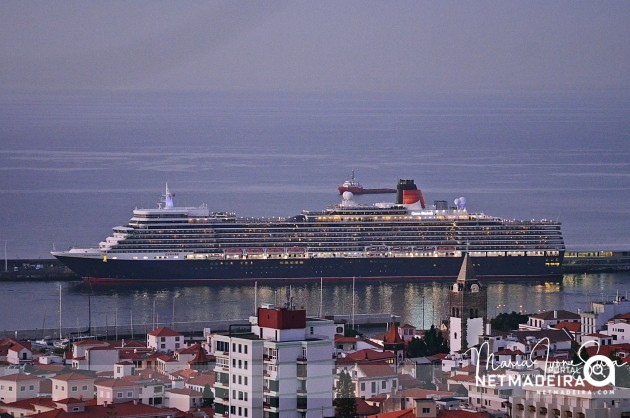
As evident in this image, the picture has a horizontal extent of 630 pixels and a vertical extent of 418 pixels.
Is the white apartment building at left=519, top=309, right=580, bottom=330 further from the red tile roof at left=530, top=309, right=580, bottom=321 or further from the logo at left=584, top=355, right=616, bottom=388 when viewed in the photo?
the logo at left=584, top=355, right=616, bottom=388

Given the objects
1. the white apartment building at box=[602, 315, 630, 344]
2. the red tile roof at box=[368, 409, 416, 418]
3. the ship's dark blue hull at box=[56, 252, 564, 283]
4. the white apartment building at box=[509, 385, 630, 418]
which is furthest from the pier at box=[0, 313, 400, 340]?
the white apartment building at box=[509, 385, 630, 418]

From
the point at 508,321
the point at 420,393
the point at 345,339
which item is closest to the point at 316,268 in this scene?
the point at 508,321

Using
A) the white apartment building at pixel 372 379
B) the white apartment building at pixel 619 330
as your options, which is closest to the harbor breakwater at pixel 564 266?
the white apartment building at pixel 619 330

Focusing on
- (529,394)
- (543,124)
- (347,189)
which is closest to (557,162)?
(347,189)

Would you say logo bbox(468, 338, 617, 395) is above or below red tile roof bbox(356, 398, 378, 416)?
above

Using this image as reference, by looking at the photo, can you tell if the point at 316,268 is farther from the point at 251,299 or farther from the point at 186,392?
the point at 186,392

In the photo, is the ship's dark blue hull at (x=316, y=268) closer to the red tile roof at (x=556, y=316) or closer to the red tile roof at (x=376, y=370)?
the red tile roof at (x=556, y=316)
